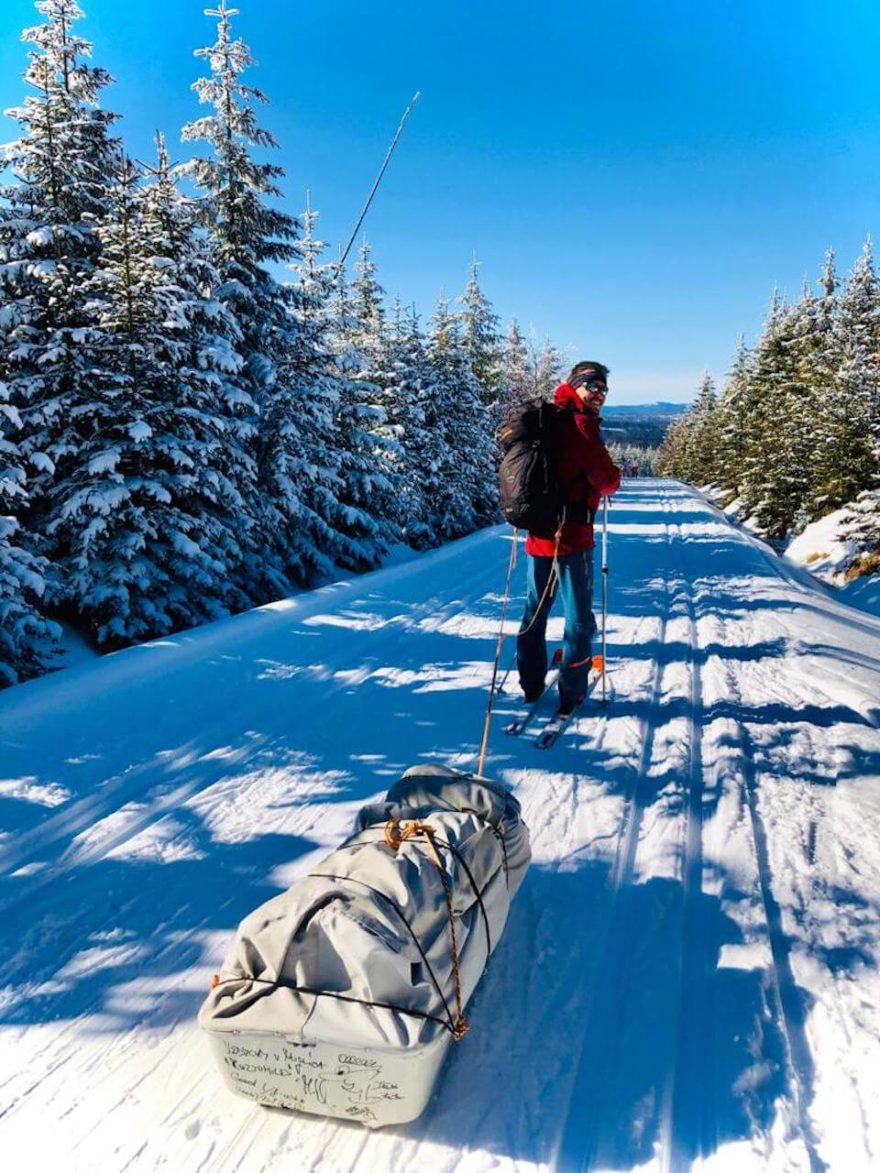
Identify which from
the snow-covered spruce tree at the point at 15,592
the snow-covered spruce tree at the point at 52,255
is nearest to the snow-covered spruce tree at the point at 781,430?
the snow-covered spruce tree at the point at 52,255

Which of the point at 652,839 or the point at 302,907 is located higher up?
the point at 302,907

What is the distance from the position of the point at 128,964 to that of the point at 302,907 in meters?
1.24

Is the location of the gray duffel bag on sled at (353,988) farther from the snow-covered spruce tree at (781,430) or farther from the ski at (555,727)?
the snow-covered spruce tree at (781,430)

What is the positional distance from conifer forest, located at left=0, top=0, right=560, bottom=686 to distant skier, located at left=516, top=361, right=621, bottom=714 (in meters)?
5.27

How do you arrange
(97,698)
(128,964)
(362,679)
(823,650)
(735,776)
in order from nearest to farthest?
(128,964)
(735,776)
(97,698)
(362,679)
(823,650)

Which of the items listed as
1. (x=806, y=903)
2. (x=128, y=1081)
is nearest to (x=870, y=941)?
(x=806, y=903)

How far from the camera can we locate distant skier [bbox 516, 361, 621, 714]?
445cm

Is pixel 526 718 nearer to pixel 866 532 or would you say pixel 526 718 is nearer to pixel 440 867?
pixel 440 867

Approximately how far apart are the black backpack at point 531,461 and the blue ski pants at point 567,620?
0.44 m

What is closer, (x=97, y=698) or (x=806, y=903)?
(x=806, y=903)

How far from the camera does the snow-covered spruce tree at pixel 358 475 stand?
15.1 m

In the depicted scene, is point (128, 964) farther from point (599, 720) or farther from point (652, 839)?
point (599, 720)

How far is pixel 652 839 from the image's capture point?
338 cm

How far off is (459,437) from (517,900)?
22.7m
